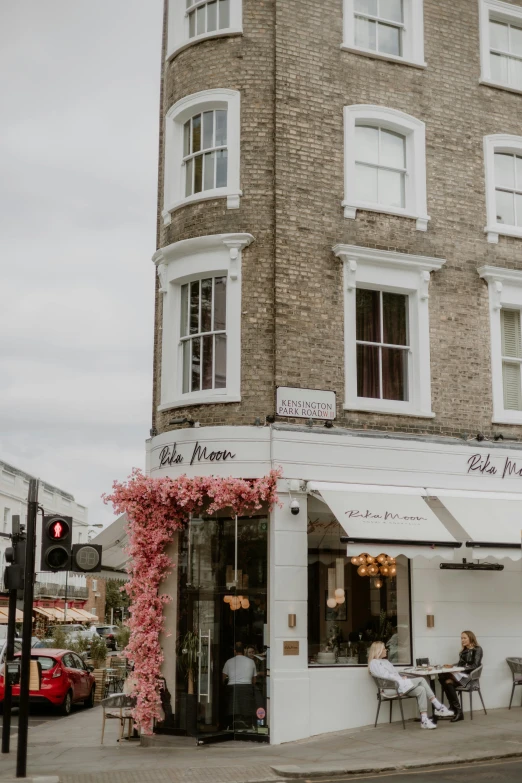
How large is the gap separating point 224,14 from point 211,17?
0.28m

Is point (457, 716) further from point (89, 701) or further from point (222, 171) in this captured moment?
point (89, 701)

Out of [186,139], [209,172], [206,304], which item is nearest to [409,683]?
[206,304]

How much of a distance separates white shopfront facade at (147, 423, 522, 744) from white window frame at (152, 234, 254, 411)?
2.45 feet

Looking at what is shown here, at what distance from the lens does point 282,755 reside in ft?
43.9

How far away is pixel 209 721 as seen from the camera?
1503 cm

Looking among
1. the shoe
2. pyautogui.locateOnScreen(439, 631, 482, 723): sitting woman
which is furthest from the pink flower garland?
the shoe

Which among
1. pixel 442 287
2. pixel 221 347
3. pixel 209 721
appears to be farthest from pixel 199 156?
pixel 209 721

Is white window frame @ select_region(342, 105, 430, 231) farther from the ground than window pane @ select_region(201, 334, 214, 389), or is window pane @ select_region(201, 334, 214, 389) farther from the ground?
white window frame @ select_region(342, 105, 430, 231)

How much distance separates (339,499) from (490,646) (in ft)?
13.7

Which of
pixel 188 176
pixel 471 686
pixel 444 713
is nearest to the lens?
pixel 444 713

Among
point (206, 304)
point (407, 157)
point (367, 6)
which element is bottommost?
point (206, 304)

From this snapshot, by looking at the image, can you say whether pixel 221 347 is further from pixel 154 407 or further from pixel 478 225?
pixel 478 225

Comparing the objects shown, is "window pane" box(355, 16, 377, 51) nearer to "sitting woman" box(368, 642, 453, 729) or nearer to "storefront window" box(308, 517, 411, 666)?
"storefront window" box(308, 517, 411, 666)

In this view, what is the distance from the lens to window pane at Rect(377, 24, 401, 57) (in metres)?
18.0
